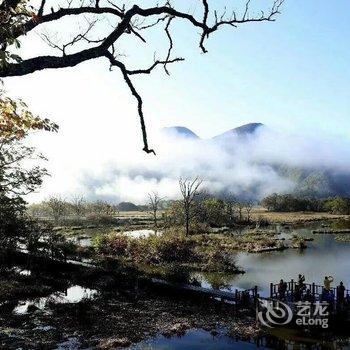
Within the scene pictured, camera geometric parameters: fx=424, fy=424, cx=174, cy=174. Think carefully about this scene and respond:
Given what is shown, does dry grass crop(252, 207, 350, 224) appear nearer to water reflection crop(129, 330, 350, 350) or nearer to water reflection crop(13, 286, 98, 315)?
water reflection crop(13, 286, 98, 315)

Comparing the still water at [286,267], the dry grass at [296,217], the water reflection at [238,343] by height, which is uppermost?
the dry grass at [296,217]

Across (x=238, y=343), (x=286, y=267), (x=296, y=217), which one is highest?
(x=296, y=217)

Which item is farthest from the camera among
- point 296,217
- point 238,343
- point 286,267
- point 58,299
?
point 296,217

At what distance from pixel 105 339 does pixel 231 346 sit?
252 inches

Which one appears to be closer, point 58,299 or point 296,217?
point 58,299

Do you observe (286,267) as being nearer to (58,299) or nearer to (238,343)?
(58,299)

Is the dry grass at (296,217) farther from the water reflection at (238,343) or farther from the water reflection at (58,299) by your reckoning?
the water reflection at (238,343)

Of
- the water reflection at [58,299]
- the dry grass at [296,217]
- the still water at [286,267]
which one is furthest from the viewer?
the dry grass at [296,217]

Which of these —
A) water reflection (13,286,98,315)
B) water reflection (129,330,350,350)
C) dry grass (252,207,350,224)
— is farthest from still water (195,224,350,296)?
dry grass (252,207,350,224)

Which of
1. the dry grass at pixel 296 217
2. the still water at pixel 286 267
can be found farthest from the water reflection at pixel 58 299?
A: the dry grass at pixel 296 217

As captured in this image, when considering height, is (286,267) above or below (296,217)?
below

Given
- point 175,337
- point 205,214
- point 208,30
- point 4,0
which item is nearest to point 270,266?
point 175,337

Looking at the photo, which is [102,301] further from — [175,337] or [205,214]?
[205,214]

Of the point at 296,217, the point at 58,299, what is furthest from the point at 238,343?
the point at 296,217
